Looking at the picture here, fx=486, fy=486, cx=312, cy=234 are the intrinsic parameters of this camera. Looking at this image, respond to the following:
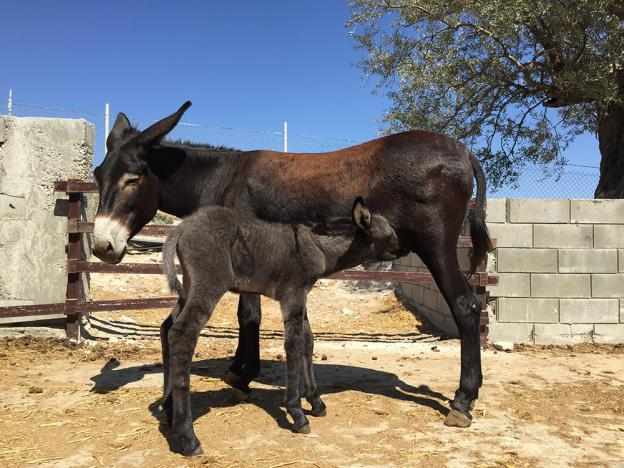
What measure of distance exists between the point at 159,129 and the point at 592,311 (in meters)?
6.67

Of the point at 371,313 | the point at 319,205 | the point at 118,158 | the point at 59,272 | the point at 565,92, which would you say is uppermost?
the point at 565,92

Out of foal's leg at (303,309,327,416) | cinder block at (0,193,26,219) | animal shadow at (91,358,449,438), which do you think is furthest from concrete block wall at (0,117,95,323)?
foal's leg at (303,309,327,416)

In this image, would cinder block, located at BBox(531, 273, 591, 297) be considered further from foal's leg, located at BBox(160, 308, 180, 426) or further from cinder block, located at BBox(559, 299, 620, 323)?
foal's leg, located at BBox(160, 308, 180, 426)

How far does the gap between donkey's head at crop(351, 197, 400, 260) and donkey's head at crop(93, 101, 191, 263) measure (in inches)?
74.3

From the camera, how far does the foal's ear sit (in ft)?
13.1

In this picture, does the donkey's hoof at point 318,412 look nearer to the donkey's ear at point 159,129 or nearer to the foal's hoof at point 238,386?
the foal's hoof at point 238,386

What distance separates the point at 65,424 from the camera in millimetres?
3902

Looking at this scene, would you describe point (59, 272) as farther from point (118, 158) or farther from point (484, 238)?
→ point (484, 238)

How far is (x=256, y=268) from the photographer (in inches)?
152

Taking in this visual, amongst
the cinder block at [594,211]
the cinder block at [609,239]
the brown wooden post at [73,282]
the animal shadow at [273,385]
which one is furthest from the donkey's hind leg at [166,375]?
the cinder block at [609,239]

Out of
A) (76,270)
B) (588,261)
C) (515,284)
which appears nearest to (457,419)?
(515,284)

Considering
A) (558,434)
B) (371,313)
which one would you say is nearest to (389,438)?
(558,434)

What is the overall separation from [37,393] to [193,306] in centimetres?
238

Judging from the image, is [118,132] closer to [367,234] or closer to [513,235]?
[367,234]
